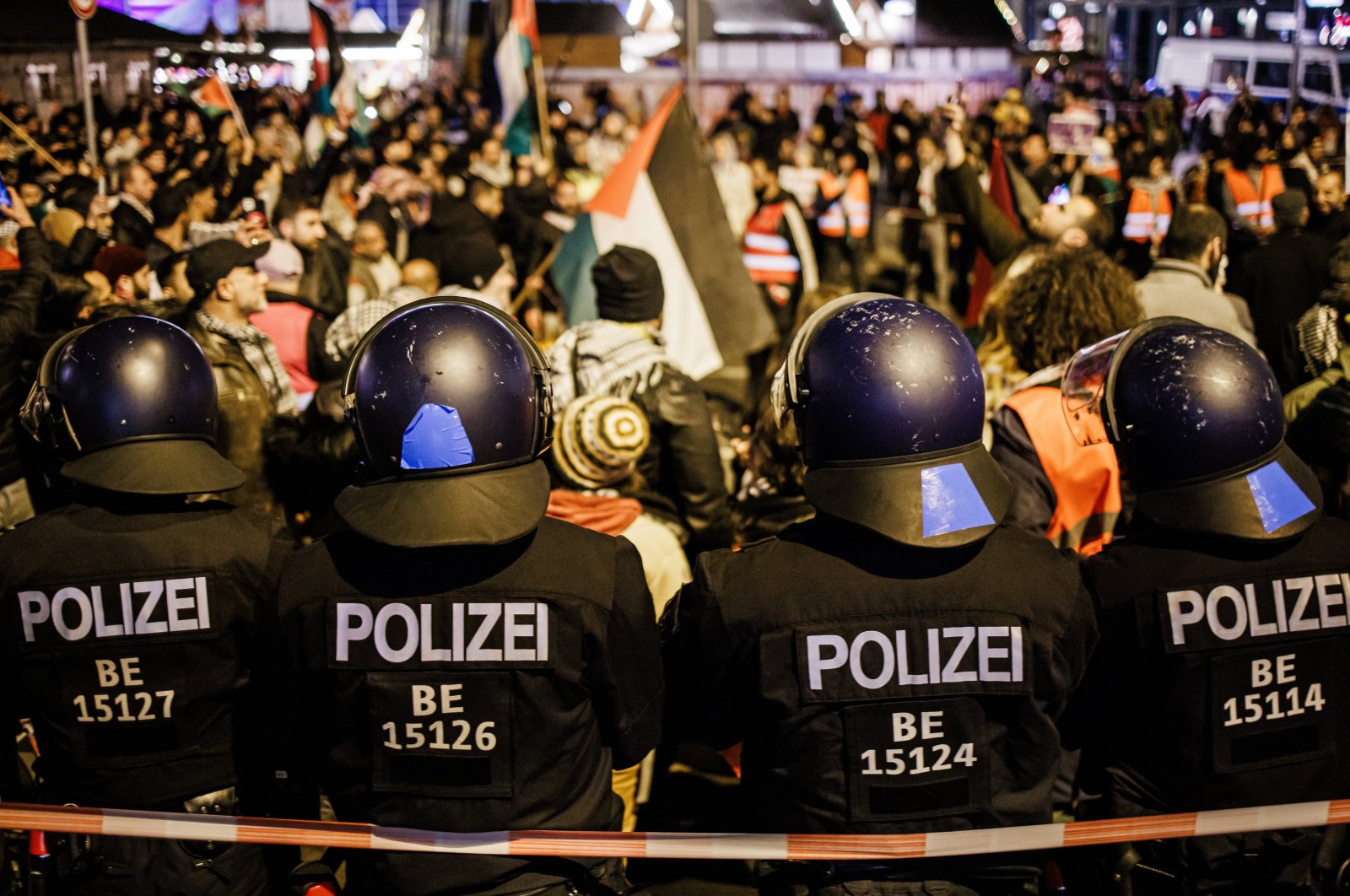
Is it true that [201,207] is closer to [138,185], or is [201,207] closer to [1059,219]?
[138,185]

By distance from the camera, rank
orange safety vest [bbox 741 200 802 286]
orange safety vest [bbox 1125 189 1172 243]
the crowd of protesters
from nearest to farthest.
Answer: the crowd of protesters, orange safety vest [bbox 1125 189 1172 243], orange safety vest [bbox 741 200 802 286]

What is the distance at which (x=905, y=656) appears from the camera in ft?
7.59

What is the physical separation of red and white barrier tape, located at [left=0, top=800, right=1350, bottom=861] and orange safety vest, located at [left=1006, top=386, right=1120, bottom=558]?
1216 millimetres

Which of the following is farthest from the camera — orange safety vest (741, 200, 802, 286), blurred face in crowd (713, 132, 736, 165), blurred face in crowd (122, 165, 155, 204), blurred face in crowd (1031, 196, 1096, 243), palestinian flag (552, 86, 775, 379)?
blurred face in crowd (713, 132, 736, 165)

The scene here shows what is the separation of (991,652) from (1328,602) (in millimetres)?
787

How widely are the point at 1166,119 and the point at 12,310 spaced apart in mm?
15355

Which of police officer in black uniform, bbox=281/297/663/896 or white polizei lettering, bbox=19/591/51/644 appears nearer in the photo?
police officer in black uniform, bbox=281/297/663/896

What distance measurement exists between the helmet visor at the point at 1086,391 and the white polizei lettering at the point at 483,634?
1.63 m

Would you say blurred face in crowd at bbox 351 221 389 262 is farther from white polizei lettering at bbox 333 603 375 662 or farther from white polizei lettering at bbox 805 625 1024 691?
white polizei lettering at bbox 805 625 1024 691

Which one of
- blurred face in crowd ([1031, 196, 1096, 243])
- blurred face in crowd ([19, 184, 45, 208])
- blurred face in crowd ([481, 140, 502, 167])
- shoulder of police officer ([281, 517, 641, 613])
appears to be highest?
blurred face in crowd ([481, 140, 502, 167])

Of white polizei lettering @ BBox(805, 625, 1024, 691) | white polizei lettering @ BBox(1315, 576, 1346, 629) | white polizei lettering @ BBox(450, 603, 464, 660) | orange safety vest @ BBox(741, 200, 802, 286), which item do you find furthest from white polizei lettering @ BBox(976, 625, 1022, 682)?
orange safety vest @ BBox(741, 200, 802, 286)

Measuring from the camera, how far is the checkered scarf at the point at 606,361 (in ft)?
15.0

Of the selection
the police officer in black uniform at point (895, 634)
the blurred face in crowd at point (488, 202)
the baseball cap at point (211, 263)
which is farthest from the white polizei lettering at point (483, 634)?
the blurred face in crowd at point (488, 202)

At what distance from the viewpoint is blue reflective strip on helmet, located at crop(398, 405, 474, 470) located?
7.90 ft
